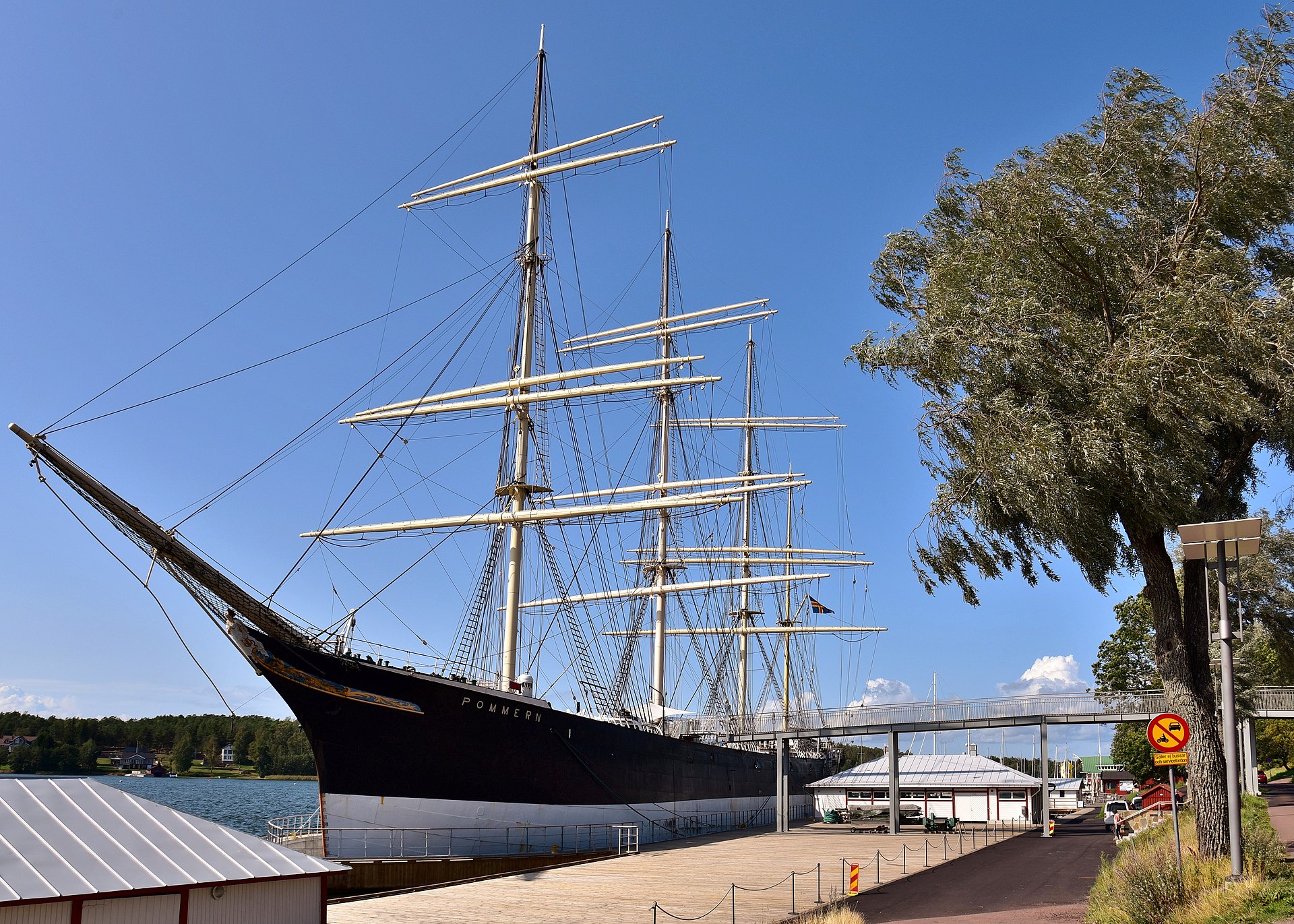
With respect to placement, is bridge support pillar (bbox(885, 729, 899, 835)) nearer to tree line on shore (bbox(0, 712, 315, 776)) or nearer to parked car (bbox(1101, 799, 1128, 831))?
parked car (bbox(1101, 799, 1128, 831))

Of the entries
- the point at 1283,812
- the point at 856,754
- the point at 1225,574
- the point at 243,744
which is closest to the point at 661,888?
the point at 1225,574

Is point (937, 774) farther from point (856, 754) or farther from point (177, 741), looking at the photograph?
point (177, 741)

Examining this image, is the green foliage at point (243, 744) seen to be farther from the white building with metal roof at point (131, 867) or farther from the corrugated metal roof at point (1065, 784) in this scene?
the white building with metal roof at point (131, 867)

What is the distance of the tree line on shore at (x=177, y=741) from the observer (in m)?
101

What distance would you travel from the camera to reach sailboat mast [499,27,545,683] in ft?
95.7

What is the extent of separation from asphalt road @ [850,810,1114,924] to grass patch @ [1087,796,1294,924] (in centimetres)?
113

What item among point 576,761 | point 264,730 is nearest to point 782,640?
point 576,761

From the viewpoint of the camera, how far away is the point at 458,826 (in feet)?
79.0

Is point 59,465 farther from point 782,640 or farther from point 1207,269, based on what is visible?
point 782,640

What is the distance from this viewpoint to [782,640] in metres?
61.3

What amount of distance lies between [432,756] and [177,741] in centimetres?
11267

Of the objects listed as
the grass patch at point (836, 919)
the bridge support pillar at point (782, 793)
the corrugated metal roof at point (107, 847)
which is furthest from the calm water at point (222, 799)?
the corrugated metal roof at point (107, 847)

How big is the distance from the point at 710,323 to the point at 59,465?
30.0 metres

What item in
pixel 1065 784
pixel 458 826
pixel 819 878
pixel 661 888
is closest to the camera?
pixel 819 878
